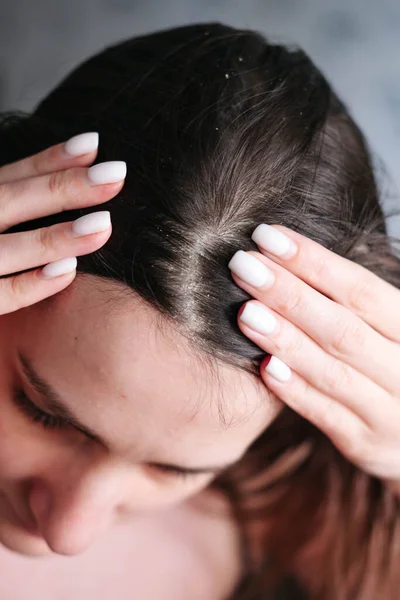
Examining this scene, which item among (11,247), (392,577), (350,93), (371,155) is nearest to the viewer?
(11,247)

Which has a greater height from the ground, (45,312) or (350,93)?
(350,93)

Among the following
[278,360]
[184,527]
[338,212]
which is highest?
[338,212]

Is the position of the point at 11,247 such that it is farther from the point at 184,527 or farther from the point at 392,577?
the point at 392,577

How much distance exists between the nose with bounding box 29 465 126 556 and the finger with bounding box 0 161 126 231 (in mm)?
298

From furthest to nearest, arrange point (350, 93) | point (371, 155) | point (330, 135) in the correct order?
point (350, 93) → point (371, 155) → point (330, 135)

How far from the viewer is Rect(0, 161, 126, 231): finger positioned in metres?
0.65

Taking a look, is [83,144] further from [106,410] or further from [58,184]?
[106,410]

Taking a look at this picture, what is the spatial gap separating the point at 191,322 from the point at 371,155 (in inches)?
16.1

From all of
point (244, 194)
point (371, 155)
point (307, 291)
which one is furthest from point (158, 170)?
point (371, 155)

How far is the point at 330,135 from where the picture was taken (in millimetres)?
786

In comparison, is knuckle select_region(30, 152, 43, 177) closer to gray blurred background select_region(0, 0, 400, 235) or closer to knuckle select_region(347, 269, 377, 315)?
knuckle select_region(347, 269, 377, 315)

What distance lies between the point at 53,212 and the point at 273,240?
0.75ft

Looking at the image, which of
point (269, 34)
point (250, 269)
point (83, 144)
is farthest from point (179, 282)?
point (269, 34)

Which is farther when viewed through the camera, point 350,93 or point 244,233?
point 350,93
